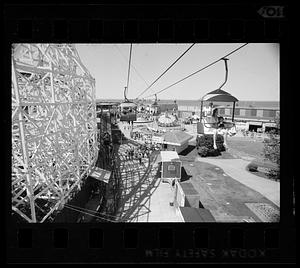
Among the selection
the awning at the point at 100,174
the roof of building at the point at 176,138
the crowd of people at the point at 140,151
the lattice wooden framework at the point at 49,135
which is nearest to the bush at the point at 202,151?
the roof of building at the point at 176,138

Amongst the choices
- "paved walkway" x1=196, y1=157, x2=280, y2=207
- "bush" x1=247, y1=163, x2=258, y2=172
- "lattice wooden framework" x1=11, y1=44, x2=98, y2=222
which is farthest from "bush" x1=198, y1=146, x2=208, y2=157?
"lattice wooden framework" x1=11, y1=44, x2=98, y2=222

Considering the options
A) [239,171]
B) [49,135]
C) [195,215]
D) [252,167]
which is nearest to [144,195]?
[195,215]

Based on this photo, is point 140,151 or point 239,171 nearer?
point 140,151

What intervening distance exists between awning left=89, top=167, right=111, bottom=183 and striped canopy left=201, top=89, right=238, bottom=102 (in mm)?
5491

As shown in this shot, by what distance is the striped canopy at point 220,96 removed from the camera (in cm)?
504

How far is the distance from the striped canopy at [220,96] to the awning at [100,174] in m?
5.49

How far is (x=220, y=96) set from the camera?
16.8 feet

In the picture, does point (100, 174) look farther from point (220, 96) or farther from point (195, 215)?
point (220, 96)

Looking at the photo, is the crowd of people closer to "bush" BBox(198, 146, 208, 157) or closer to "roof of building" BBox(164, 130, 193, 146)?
"roof of building" BBox(164, 130, 193, 146)

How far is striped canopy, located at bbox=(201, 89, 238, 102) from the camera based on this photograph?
504 cm

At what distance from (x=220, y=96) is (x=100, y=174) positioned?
6465 mm
